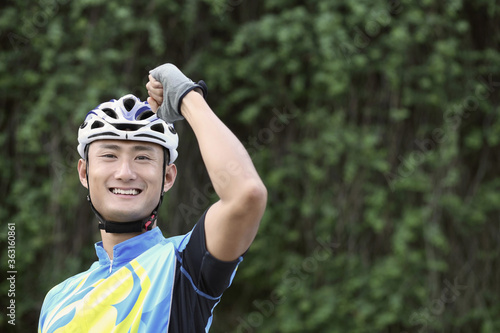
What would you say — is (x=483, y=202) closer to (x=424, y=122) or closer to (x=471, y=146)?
(x=471, y=146)

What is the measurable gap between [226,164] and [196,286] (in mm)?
382

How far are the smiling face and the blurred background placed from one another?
9.85 feet

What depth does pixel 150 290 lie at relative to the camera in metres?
1.75

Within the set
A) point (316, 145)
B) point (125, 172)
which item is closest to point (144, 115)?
point (125, 172)

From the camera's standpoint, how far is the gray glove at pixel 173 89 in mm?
1622

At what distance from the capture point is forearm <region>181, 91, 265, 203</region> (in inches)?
56.6

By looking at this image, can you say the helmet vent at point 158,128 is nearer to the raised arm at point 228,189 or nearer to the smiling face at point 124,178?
the smiling face at point 124,178

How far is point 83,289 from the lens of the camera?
6.41 ft

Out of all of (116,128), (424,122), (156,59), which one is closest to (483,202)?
(424,122)

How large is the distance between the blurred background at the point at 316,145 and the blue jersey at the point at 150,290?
10.3 ft

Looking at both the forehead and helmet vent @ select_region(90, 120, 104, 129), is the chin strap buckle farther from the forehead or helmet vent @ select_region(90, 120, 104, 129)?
helmet vent @ select_region(90, 120, 104, 129)

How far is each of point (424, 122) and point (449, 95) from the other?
0.92 feet

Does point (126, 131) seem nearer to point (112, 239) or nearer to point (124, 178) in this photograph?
point (124, 178)

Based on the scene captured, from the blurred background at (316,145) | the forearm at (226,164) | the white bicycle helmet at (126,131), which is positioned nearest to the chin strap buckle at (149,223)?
the white bicycle helmet at (126,131)
